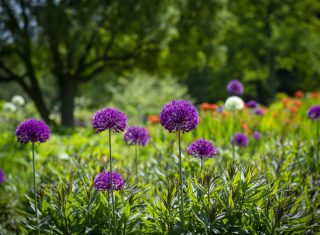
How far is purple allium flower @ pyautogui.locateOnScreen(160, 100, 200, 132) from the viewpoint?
181cm

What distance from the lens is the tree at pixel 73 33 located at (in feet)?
35.2

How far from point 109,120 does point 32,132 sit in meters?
0.49

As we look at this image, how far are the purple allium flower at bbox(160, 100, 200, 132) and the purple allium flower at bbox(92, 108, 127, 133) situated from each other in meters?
0.23

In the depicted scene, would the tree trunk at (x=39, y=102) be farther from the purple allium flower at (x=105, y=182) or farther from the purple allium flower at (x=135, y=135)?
the purple allium flower at (x=105, y=182)

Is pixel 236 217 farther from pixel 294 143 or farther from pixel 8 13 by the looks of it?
pixel 8 13

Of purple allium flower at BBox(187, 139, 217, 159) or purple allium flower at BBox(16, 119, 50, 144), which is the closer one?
purple allium flower at BBox(16, 119, 50, 144)

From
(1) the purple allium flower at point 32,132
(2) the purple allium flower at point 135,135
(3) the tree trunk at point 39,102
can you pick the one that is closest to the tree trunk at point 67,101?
(3) the tree trunk at point 39,102

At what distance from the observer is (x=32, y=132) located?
204 cm

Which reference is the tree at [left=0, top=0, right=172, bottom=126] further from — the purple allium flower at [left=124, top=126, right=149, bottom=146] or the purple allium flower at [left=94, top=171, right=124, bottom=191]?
the purple allium flower at [left=94, top=171, right=124, bottom=191]

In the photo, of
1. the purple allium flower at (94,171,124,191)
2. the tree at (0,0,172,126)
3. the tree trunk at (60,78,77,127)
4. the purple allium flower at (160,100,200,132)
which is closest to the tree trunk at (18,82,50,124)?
the tree at (0,0,172,126)

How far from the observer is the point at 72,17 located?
10.7m

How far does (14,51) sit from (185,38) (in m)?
6.27

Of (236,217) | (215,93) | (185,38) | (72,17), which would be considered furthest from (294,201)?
(215,93)

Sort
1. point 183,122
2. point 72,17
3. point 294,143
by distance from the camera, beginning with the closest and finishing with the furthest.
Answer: point 183,122, point 294,143, point 72,17
